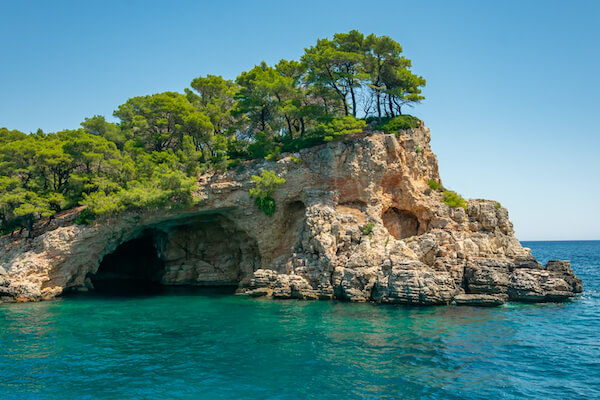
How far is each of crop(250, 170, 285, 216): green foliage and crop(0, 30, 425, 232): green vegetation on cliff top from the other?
0.29m

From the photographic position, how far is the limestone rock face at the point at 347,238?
24562 millimetres

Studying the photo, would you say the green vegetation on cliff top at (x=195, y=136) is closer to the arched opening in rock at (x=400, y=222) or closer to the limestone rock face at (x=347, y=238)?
the limestone rock face at (x=347, y=238)

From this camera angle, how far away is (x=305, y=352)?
51.5 feet

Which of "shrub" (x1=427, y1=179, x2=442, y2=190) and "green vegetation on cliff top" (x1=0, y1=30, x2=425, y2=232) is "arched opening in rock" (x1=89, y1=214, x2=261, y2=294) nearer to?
"green vegetation on cliff top" (x1=0, y1=30, x2=425, y2=232)

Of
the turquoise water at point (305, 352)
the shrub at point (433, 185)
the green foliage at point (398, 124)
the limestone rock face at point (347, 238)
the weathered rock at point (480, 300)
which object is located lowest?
the turquoise water at point (305, 352)

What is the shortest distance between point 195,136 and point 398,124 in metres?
18.2

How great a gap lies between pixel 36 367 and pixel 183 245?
22419 millimetres

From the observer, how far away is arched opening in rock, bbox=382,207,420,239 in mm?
30711

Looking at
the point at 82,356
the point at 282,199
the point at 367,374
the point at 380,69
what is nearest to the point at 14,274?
the point at 82,356

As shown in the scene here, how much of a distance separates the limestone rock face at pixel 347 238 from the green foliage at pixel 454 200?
44 cm

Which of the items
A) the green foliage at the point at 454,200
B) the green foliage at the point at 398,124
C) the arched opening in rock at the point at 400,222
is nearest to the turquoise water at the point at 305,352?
the green foliage at the point at 454,200

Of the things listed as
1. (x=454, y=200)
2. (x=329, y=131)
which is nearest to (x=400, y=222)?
(x=454, y=200)

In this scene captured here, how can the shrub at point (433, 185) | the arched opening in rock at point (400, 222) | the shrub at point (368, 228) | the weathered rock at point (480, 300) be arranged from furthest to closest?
the shrub at point (433, 185) → the arched opening in rock at point (400, 222) → the shrub at point (368, 228) → the weathered rock at point (480, 300)

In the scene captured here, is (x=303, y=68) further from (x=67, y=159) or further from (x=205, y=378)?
(x=205, y=378)
